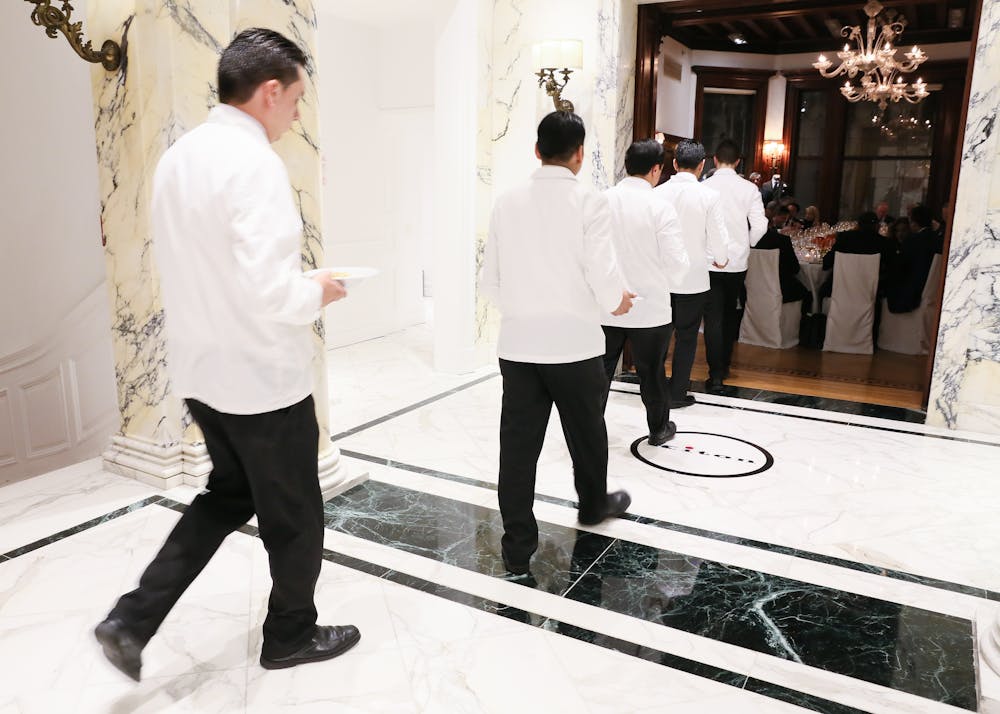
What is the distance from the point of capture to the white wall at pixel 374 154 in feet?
23.7

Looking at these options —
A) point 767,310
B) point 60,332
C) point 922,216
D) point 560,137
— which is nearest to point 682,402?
point 767,310

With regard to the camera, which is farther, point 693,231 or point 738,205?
point 738,205

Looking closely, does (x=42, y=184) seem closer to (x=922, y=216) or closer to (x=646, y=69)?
(x=646, y=69)

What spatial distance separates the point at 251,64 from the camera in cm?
200

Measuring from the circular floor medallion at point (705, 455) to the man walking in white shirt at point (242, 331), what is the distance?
2.46 meters

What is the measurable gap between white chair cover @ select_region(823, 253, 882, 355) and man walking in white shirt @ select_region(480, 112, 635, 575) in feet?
16.7

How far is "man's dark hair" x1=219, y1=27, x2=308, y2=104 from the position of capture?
201 centimetres

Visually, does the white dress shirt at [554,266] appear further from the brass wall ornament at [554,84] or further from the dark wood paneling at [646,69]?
the dark wood paneling at [646,69]

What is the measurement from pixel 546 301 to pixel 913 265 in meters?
5.61

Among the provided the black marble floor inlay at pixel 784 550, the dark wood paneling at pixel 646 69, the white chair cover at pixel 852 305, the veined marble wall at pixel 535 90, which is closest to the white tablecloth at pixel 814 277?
the white chair cover at pixel 852 305

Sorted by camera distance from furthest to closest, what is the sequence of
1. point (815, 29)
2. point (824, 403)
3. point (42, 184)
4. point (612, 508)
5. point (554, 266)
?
point (815, 29) → point (824, 403) → point (42, 184) → point (612, 508) → point (554, 266)

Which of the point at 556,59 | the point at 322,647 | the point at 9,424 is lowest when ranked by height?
the point at 9,424

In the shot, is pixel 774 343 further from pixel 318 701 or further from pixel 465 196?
pixel 318 701

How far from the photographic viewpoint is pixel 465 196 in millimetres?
6258
